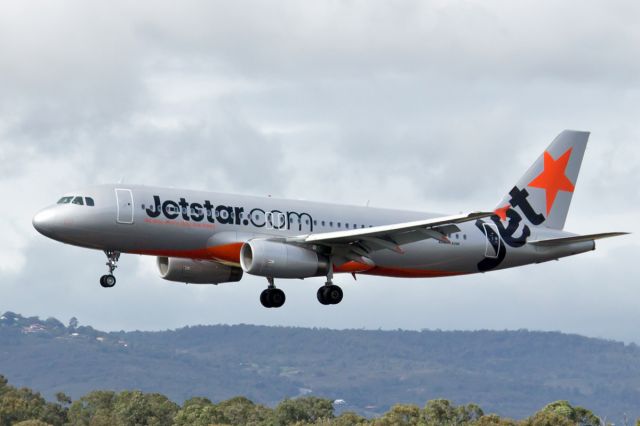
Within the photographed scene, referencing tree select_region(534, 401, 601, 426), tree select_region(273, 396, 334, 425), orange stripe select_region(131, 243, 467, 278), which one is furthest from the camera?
tree select_region(273, 396, 334, 425)

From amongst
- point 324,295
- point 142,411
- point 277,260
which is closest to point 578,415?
point 142,411

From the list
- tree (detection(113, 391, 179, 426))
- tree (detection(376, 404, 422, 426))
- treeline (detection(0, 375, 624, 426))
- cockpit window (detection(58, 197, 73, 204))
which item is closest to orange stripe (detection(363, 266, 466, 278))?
cockpit window (detection(58, 197, 73, 204))

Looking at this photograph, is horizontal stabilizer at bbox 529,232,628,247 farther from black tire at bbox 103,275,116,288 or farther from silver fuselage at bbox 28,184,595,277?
black tire at bbox 103,275,116,288

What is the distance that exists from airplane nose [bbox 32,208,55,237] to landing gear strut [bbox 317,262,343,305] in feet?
44.1

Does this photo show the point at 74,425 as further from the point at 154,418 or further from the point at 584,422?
the point at 584,422

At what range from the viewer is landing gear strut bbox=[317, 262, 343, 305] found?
229 ft

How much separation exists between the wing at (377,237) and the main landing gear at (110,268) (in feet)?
26.5

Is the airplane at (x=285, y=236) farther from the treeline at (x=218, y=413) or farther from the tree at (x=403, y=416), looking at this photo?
the tree at (x=403, y=416)

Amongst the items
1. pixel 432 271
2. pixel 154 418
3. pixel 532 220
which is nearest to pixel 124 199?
pixel 432 271

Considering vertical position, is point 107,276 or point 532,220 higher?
point 532,220

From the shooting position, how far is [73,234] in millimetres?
65062

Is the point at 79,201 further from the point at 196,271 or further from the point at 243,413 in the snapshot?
the point at 243,413

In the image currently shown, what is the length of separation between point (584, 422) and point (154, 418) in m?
51.4

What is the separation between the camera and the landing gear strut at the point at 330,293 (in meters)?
69.8
